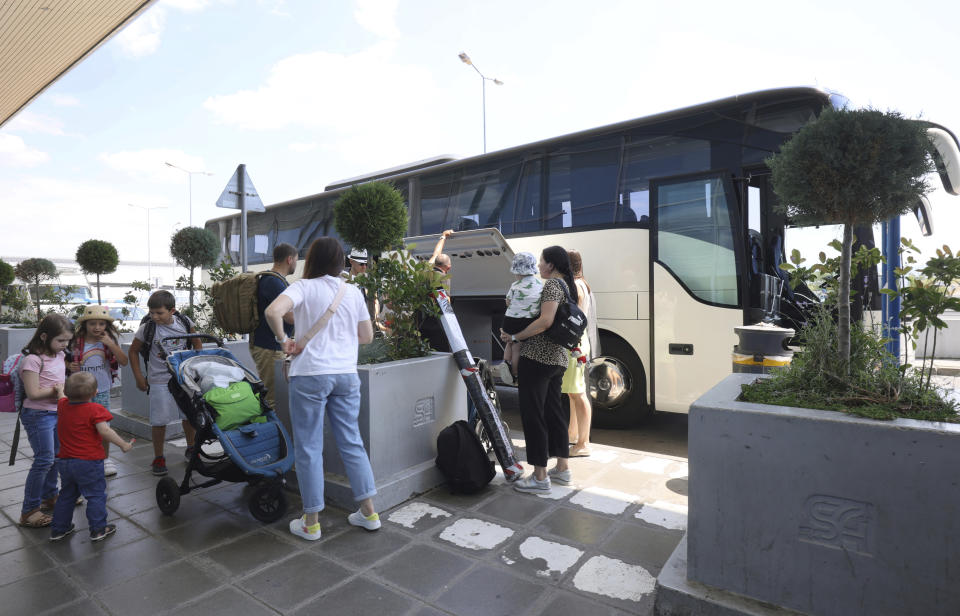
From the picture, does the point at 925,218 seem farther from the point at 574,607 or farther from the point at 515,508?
the point at 574,607

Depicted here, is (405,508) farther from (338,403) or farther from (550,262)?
(550,262)

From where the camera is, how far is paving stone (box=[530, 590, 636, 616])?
8.34 ft

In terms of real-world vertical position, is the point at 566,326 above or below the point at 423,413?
above

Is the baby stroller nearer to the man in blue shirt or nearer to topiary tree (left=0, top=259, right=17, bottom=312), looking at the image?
the man in blue shirt

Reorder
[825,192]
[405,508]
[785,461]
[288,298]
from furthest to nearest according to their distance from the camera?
[405,508] < [288,298] < [825,192] < [785,461]

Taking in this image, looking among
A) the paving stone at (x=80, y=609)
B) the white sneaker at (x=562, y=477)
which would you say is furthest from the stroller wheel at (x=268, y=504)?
the white sneaker at (x=562, y=477)

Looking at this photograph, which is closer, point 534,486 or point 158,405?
point 534,486

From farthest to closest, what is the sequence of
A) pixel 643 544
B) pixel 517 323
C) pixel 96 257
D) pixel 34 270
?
pixel 34 270
pixel 96 257
pixel 517 323
pixel 643 544

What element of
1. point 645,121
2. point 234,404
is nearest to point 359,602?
point 234,404

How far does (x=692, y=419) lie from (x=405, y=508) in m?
2.25

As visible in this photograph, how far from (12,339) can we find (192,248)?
4180 millimetres

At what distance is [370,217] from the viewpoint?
4.77 m

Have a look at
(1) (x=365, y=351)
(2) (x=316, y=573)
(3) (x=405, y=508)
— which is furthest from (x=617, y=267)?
(2) (x=316, y=573)

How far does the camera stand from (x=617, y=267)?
21.3ft
